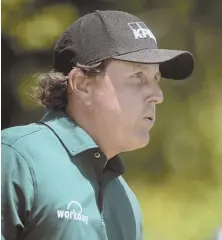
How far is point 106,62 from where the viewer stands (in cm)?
191

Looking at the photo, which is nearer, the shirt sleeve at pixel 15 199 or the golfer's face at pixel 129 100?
the shirt sleeve at pixel 15 199

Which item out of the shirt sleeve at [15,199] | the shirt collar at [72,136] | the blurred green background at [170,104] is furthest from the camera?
the blurred green background at [170,104]

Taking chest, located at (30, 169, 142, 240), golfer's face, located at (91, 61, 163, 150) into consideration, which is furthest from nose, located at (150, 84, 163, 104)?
chest, located at (30, 169, 142, 240)

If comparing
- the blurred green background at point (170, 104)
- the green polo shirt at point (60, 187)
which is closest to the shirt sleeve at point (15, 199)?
the green polo shirt at point (60, 187)

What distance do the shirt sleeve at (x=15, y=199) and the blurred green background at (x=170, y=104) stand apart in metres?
1.85

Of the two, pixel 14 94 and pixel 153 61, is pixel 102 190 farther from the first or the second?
pixel 14 94

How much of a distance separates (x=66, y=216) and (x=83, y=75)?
41 centimetres

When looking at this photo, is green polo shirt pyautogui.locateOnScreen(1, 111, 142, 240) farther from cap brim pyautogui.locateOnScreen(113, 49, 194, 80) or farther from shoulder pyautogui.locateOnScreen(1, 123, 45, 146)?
cap brim pyautogui.locateOnScreen(113, 49, 194, 80)

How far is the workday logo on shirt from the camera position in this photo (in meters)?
1.69

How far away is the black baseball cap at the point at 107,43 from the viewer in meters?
1.90

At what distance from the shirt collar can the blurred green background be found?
1628 millimetres

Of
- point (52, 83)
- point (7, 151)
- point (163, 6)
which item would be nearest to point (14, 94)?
point (163, 6)

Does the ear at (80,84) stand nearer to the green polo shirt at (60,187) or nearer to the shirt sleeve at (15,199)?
the green polo shirt at (60,187)

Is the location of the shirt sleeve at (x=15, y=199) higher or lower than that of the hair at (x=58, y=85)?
lower
